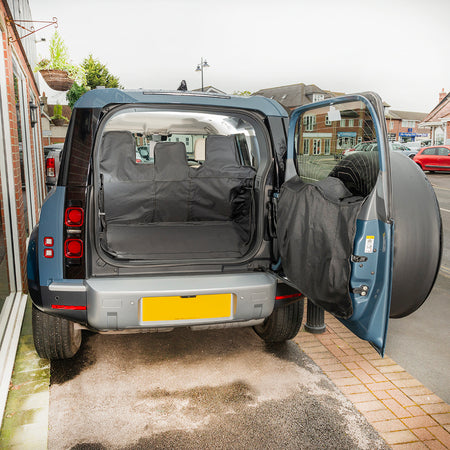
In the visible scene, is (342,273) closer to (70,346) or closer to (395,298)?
(395,298)

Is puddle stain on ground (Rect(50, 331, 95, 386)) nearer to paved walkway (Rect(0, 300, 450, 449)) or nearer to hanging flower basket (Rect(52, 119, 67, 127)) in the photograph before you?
paved walkway (Rect(0, 300, 450, 449))

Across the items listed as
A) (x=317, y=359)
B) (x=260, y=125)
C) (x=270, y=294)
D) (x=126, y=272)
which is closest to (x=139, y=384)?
(x=126, y=272)

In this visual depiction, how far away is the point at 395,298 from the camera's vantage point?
2.56 meters

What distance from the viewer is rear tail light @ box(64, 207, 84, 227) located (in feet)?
9.33

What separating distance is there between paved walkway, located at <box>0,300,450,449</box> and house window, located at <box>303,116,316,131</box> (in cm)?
178

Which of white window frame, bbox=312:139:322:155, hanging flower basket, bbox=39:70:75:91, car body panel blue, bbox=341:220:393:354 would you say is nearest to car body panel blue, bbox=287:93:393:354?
car body panel blue, bbox=341:220:393:354

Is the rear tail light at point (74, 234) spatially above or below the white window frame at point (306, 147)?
below

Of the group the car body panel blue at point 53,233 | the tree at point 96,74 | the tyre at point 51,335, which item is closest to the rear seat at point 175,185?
the car body panel blue at point 53,233

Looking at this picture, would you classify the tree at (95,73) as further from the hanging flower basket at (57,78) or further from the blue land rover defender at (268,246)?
the blue land rover defender at (268,246)

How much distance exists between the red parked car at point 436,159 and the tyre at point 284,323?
2230 centimetres

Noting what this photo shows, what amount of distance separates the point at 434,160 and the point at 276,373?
23197 millimetres

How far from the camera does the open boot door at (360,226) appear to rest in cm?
225

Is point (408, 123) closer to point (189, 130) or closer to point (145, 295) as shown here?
point (189, 130)

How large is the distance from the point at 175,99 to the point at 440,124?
41.0 metres
